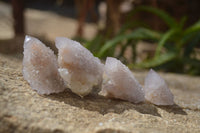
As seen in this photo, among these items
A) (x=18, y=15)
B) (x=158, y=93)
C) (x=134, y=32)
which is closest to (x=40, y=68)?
(x=158, y=93)

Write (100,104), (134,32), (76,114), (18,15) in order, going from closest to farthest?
(76,114), (100,104), (134,32), (18,15)

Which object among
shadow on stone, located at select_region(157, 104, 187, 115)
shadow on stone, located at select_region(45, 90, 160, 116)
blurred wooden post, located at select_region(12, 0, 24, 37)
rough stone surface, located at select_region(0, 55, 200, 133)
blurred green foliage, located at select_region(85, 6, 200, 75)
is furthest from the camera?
blurred wooden post, located at select_region(12, 0, 24, 37)

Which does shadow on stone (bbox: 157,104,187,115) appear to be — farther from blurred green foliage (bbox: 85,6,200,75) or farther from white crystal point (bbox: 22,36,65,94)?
blurred green foliage (bbox: 85,6,200,75)

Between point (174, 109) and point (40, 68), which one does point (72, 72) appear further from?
point (174, 109)

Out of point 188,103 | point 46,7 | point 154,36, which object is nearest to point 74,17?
point 46,7

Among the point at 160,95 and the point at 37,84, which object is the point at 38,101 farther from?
the point at 160,95

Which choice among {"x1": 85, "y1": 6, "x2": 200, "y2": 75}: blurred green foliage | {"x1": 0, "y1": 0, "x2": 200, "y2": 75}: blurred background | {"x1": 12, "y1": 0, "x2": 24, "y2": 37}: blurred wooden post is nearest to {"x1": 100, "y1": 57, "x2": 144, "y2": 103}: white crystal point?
{"x1": 0, "y1": 0, "x2": 200, "y2": 75}: blurred background
